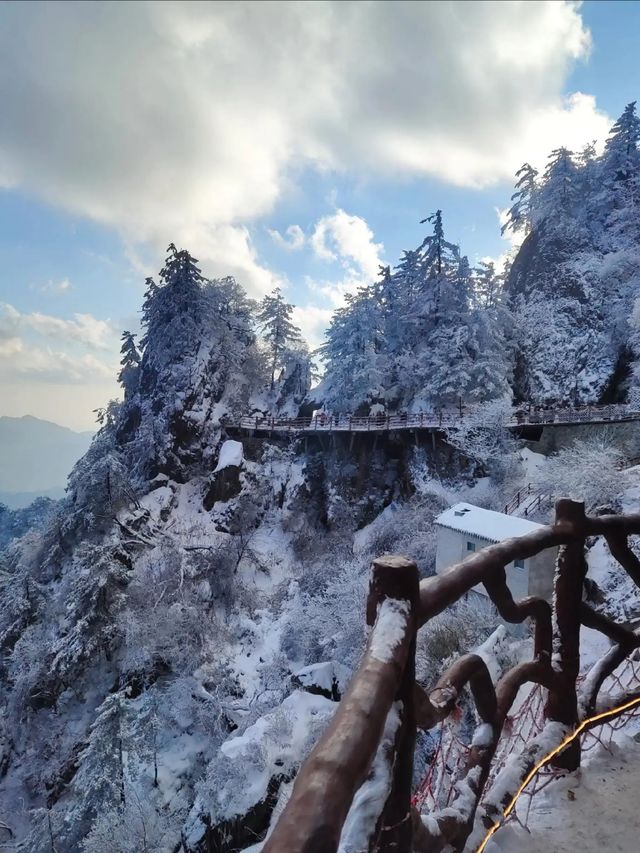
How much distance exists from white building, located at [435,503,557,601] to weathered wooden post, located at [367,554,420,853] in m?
11.5

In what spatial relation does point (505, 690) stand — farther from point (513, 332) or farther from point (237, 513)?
point (513, 332)

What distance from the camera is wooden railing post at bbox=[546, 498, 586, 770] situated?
2.38 m

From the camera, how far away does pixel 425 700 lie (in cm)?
137

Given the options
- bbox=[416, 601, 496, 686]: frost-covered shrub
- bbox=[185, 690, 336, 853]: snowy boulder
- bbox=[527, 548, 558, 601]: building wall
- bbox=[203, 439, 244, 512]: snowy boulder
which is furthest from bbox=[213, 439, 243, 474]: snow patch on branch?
bbox=[527, 548, 558, 601]: building wall

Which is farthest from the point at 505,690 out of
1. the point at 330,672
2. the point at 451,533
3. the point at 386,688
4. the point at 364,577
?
the point at 364,577

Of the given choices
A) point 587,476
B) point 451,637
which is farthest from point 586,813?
point 587,476

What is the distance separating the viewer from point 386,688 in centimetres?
101

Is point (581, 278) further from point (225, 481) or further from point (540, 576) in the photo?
point (225, 481)

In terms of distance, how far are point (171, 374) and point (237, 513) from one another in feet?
32.7

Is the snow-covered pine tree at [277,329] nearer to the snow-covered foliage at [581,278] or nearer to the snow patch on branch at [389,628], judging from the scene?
the snow-covered foliage at [581,278]

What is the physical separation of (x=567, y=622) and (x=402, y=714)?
1.65 meters

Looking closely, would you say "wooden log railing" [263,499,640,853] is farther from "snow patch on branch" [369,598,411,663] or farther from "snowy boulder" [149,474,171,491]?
"snowy boulder" [149,474,171,491]

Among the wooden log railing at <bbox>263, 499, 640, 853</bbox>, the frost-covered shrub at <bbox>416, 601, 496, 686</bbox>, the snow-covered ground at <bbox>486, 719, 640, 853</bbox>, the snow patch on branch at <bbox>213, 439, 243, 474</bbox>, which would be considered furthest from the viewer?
the snow patch on branch at <bbox>213, 439, 243, 474</bbox>

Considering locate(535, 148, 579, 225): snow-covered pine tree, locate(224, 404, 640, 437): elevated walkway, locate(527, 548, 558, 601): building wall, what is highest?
locate(535, 148, 579, 225): snow-covered pine tree
